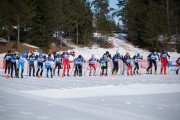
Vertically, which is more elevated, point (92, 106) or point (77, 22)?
point (77, 22)

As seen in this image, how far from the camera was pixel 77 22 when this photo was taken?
164 feet

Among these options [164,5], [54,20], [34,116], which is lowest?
[34,116]

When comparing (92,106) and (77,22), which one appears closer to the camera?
(92,106)

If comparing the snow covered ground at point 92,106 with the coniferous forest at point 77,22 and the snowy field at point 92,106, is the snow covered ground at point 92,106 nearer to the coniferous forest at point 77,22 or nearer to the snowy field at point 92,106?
the snowy field at point 92,106

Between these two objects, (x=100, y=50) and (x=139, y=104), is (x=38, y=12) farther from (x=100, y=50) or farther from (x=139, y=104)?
(x=139, y=104)

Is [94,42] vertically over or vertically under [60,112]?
over

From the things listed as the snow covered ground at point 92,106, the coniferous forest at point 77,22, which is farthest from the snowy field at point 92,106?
the coniferous forest at point 77,22

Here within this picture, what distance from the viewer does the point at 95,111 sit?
786cm

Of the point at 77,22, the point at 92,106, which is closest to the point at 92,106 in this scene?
the point at 92,106

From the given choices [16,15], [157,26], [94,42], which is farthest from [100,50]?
[16,15]

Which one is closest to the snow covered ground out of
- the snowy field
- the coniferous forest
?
the snowy field

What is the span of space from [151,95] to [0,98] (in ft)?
18.3

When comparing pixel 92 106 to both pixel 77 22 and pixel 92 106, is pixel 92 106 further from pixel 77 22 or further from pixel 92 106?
pixel 77 22

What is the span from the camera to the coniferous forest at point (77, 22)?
38094 mm
